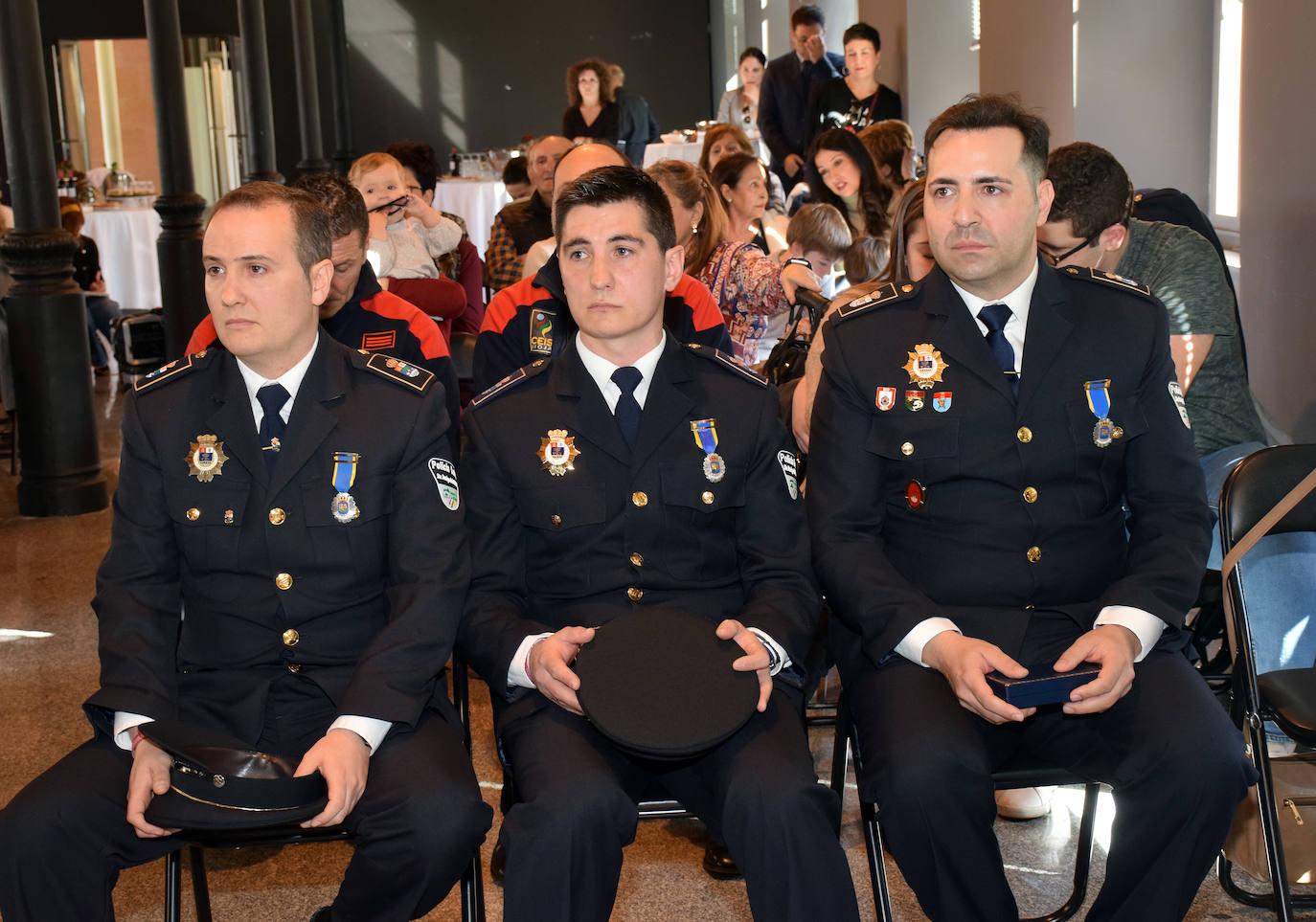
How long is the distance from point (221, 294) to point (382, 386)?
0.31 meters

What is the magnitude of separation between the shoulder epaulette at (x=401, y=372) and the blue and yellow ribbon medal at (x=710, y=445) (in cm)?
49

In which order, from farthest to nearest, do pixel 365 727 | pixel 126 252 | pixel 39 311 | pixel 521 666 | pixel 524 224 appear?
pixel 126 252, pixel 39 311, pixel 524 224, pixel 521 666, pixel 365 727

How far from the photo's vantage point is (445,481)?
7.36 ft

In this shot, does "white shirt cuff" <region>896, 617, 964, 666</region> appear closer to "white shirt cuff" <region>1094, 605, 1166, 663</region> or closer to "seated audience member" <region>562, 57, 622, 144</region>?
"white shirt cuff" <region>1094, 605, 1166, 663</region>

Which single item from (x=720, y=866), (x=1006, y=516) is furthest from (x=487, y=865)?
(x=1006, y=516)

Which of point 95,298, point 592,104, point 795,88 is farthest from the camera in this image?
point 592,104

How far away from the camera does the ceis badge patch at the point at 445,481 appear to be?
2225 mm

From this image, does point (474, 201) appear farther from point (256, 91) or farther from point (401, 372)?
point (401, 372)

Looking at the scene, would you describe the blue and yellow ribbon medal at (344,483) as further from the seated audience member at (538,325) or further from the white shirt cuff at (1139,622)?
the white shirt cuff at (1139,622)

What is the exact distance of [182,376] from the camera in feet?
7.52

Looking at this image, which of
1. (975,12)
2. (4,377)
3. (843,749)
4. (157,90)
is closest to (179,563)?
(843,749)

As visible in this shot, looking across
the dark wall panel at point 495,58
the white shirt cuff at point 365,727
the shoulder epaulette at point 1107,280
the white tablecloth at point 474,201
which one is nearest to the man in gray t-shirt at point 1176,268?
the shoulder epaulette at point 1107,280

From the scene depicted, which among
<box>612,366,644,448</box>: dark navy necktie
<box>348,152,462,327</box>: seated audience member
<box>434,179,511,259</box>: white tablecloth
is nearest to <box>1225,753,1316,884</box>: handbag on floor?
<box>612,366,644,448</box>: dark navy necktie

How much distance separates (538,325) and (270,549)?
133 cm
